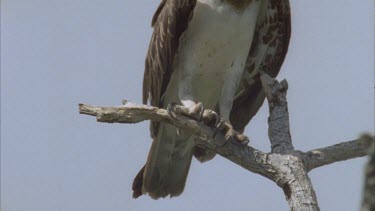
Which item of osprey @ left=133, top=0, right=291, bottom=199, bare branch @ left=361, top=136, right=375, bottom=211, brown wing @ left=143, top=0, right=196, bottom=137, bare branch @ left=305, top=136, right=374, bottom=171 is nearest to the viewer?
bare branch @ left=361, top=136, right=375, bottom=211

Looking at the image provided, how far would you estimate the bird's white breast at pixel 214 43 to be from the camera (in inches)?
247

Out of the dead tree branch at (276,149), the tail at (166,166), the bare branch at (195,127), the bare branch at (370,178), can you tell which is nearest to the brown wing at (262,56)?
the tail at (166,166)

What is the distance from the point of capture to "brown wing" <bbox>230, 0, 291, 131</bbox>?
22.0ft

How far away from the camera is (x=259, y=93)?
712cm

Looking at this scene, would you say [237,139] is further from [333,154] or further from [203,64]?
[203,64]

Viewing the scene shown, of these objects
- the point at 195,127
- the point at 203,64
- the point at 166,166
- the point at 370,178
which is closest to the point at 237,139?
the point at 195,127

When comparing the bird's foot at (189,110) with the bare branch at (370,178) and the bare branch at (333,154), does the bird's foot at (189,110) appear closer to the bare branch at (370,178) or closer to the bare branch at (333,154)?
the bare branch at (333,154)

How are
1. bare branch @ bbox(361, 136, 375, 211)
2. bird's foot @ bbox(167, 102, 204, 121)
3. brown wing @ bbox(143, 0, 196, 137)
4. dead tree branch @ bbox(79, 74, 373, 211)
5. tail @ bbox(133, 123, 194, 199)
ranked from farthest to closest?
tail @ bbox(133, 123, 194, 199)
brown wing @ bbox(143, 0, 196, 137)
bird's foot @ bbox(167, 102, 204, 121)
dead tree branch @ bbox(79, 74, 373, 211)
bare branch @ bbox(361, 136, 375, 211)

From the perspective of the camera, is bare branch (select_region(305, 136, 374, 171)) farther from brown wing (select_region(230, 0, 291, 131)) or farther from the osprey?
brown wing (select_region(230, 0, 291, 131))

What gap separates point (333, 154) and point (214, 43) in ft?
6.02

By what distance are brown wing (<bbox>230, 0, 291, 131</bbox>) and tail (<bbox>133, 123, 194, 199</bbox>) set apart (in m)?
0.61

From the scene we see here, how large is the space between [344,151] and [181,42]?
2.04 metres

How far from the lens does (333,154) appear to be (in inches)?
199

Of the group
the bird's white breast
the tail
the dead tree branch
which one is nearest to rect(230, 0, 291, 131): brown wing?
the bird's white breast
